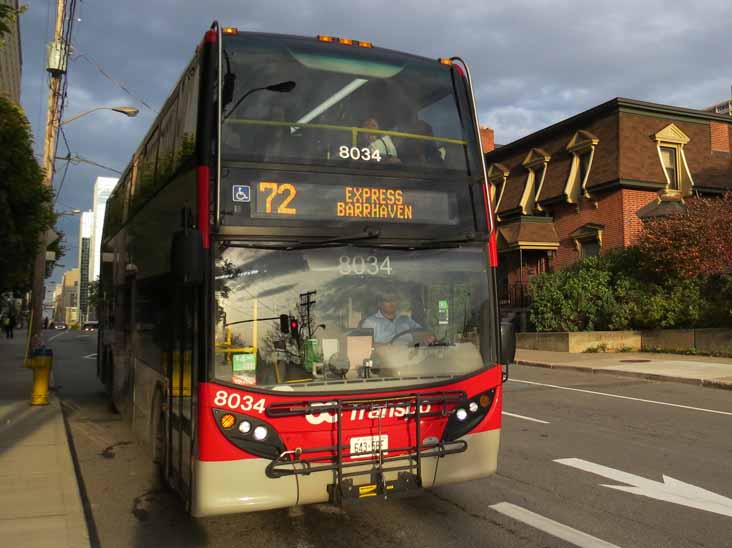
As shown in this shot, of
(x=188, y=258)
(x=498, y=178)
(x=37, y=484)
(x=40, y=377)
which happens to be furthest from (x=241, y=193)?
(x=498, y=178)

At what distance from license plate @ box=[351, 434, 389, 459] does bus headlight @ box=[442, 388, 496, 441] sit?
0.53 metres

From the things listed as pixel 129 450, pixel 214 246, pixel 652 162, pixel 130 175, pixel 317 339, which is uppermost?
pixel 652 162

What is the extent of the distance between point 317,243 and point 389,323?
2.82ft

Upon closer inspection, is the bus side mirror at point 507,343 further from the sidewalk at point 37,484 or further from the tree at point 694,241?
the tree at point 694,241

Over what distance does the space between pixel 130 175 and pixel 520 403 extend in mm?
7794

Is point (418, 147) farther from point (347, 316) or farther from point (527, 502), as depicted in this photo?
point (527, 502)

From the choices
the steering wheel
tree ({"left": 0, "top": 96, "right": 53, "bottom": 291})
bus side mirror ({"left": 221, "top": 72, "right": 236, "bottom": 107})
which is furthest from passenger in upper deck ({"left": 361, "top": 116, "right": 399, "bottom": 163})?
tree ({"left": 0, "top": 96, "right": 53, "bottom": 291})

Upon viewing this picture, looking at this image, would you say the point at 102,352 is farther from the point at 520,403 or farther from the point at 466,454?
the point at 466,454

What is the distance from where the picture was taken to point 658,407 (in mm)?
12070

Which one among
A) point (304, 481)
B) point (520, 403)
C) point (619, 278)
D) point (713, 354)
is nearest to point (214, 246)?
point (304, 481)

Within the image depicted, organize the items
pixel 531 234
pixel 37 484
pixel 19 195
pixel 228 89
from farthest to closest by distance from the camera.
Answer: pixel 531 234, pixel 19 195, pixel 37 484, pixel 228 89

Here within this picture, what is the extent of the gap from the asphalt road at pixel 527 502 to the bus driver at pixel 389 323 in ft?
5.06

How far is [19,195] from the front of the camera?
45.6 ft

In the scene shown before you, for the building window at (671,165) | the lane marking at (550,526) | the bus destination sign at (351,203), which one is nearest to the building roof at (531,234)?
the building window at (671,165)
